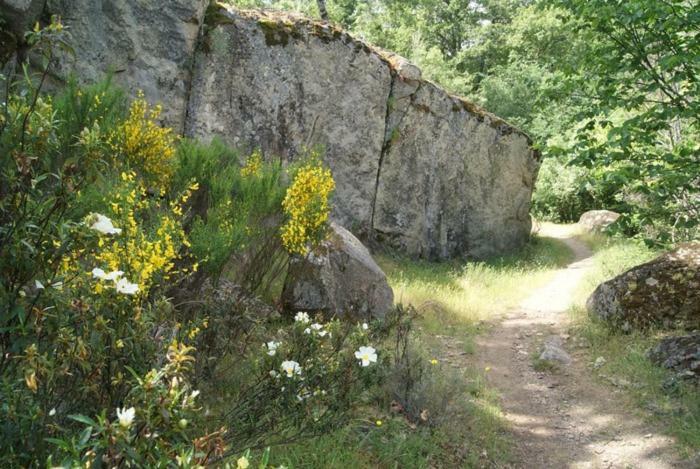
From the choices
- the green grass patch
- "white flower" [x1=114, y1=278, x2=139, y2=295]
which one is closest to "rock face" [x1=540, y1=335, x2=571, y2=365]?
the green grass patch

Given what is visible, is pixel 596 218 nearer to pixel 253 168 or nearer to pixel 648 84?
pixel 648 84

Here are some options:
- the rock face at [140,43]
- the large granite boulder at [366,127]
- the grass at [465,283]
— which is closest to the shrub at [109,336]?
the rock face at [140,43]

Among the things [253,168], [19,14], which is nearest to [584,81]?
[253,168]

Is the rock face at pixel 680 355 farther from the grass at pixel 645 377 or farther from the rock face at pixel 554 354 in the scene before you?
the rock face at pixel 554 354

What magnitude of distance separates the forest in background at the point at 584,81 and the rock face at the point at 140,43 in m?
5.70

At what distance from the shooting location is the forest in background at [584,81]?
5.73 metres

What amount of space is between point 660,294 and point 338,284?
14.8ft

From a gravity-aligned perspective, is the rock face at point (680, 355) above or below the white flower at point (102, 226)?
below

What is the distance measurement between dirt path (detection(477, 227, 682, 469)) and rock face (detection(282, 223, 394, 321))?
1.65m

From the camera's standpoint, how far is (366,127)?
11.1 metres

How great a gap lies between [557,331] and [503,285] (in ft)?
8.69

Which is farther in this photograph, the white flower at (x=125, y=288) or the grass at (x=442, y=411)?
the grass at (x=442, y=411)

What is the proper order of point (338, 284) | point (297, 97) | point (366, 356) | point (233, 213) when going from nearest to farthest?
point (366, 356) < point (233, 213) < point (338, 284) < point (297, 97)

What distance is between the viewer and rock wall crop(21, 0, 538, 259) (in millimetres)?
8664
